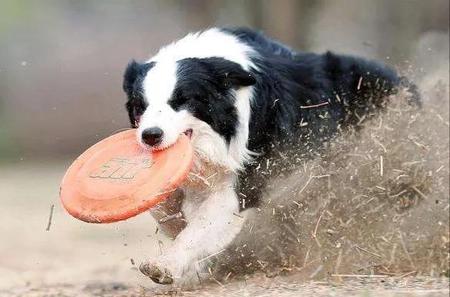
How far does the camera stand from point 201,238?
691 cm

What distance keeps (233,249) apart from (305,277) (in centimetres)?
60

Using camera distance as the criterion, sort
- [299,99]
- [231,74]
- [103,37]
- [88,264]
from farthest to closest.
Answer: [103,37], [88,264], [299,99], [231,74]

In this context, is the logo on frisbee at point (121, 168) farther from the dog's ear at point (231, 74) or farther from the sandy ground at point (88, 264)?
the dog's ear at point (231, 74)

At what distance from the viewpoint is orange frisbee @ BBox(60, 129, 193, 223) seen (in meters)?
6.62

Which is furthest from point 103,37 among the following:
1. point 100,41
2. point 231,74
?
point 231,74

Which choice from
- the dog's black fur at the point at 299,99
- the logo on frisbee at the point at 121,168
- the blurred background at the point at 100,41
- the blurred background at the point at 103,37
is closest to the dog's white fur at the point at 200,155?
the dog's black fur at the point at 299,99

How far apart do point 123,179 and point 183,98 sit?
0.66 meters

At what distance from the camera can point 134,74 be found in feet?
23.7

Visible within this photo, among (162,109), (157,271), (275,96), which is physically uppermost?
(275,96)

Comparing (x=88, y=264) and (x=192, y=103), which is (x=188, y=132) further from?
(x=88, y=264)

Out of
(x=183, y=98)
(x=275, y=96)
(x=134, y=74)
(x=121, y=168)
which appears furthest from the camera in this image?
(x=275, y=96)

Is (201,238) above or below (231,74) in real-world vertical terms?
below

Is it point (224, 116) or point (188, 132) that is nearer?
point (188, 132)

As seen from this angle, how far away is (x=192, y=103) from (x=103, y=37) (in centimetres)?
952
